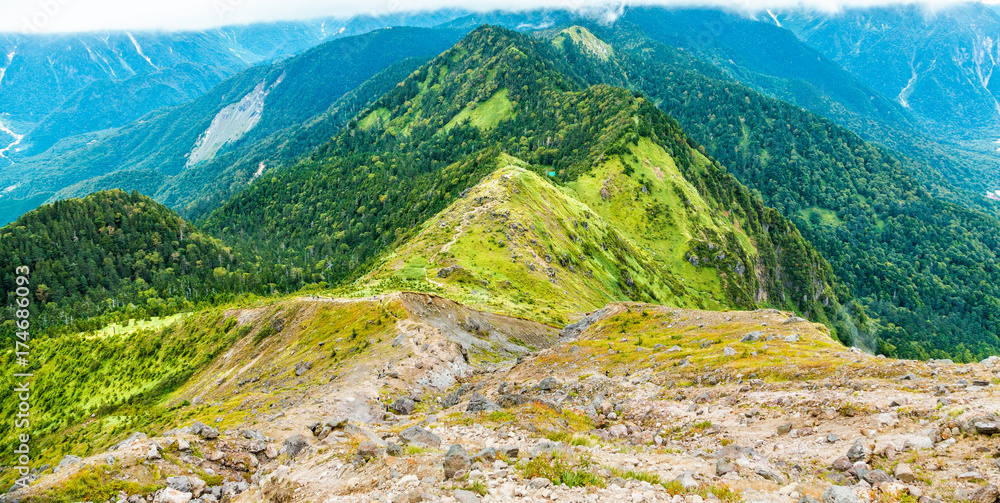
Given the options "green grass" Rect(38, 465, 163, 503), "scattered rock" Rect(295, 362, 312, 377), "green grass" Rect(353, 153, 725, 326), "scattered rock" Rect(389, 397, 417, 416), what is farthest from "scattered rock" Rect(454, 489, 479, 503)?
"green grass" Rect(353, 153, 725, 326)

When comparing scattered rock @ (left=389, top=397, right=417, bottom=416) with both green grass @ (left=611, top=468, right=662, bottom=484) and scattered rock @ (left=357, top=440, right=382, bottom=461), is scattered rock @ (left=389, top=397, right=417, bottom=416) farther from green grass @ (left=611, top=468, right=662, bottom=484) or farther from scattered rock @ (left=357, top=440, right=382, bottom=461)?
green grass @ (left=611, top=468, right=662, bottom=484)

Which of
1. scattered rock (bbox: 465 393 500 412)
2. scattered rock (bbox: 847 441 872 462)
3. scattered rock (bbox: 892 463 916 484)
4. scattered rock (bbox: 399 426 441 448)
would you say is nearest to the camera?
scattered rock (bbox: 892 463 916 484)

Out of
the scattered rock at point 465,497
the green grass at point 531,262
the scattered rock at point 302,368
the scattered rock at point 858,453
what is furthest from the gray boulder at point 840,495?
the green grass at point 531,262

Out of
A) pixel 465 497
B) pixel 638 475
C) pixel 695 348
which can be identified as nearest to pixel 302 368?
pixel 695 348

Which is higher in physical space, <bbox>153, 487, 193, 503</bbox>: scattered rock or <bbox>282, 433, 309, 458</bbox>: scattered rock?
<bbox>153, 487, 193, 503</bbox>: scattered rock

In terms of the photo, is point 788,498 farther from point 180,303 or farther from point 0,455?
point 180,303

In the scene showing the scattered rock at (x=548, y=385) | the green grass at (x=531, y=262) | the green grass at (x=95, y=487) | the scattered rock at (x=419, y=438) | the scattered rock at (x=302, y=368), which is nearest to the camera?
the green grass at (x=95, y=487)

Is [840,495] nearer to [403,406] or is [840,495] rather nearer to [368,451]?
[368,451]

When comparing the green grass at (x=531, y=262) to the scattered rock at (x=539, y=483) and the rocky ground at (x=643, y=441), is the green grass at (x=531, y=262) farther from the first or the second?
the scattered rock at (x=539, y=483)

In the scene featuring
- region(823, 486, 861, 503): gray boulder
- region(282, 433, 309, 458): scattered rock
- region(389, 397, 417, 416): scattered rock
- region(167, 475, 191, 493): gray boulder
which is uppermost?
region(823, 486, 861, 503): gray boulder
